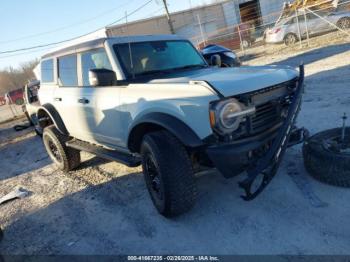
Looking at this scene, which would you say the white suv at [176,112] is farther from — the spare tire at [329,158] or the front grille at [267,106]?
the spare tire at [329,158]

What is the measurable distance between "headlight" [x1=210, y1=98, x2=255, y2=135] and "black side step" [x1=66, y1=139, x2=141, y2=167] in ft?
4.73

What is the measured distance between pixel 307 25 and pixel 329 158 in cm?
1645

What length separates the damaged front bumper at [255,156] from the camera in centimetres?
319

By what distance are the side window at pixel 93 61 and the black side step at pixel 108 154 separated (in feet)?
3.23

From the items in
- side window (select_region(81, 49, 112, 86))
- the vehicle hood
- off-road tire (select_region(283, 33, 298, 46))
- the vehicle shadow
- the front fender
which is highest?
side window (select_region(81, 49, 112, 86))

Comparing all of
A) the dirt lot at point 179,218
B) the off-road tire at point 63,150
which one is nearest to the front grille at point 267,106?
the dirt lot at point 179,218

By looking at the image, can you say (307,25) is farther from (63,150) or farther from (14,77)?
(14,77)

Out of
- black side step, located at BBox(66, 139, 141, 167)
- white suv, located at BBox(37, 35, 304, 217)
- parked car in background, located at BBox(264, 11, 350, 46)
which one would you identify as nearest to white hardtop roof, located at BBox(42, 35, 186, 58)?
white suv, located at BBox(37, 35, 304, 217)

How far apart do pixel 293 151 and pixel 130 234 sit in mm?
2587

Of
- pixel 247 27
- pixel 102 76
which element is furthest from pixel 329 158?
pixel 247 27

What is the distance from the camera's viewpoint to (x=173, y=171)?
137 inches

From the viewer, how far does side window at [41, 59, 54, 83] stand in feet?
19.9

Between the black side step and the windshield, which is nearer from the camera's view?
the black side step

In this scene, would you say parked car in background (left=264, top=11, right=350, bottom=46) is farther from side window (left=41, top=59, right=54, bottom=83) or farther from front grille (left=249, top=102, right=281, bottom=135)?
front grille (left=249, top=102, right=281, bottom=135)
